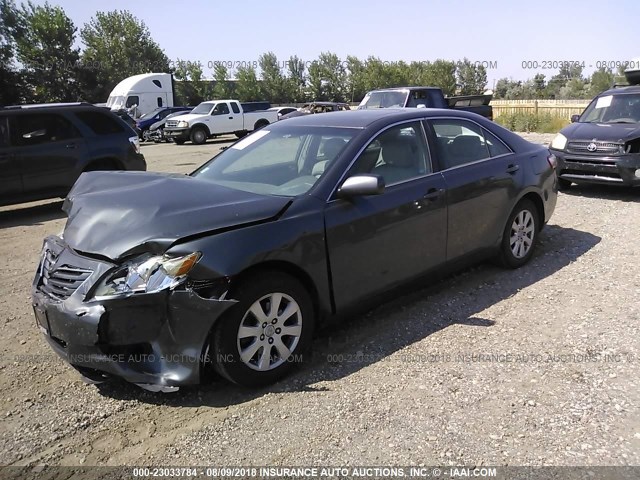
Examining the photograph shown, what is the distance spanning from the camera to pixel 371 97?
16.1 m

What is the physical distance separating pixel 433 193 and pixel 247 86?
67.2 metres

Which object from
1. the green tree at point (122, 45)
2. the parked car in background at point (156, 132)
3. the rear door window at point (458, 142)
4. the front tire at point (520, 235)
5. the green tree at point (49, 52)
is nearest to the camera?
the rear door window at point (458, 142)

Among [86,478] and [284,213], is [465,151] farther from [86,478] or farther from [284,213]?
[86,478]

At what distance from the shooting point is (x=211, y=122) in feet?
81.7

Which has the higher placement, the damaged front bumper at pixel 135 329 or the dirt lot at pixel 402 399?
the damaged front bumper at pixel 135 329

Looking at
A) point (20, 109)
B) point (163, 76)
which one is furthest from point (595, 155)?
point (163, 76)

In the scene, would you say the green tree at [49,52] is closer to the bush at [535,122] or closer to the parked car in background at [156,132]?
the parked car in background at [156,132]

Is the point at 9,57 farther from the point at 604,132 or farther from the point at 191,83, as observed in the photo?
the point at 604,132

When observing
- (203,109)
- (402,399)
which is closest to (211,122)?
(203,109)

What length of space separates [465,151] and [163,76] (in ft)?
103

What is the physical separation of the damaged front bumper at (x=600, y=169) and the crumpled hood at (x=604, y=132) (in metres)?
0.32

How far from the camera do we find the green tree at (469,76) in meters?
69.9

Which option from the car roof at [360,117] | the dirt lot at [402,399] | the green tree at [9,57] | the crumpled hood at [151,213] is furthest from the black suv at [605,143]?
the green tree at [9,57]

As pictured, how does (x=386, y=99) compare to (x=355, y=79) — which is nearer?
(x=386, y=99)
